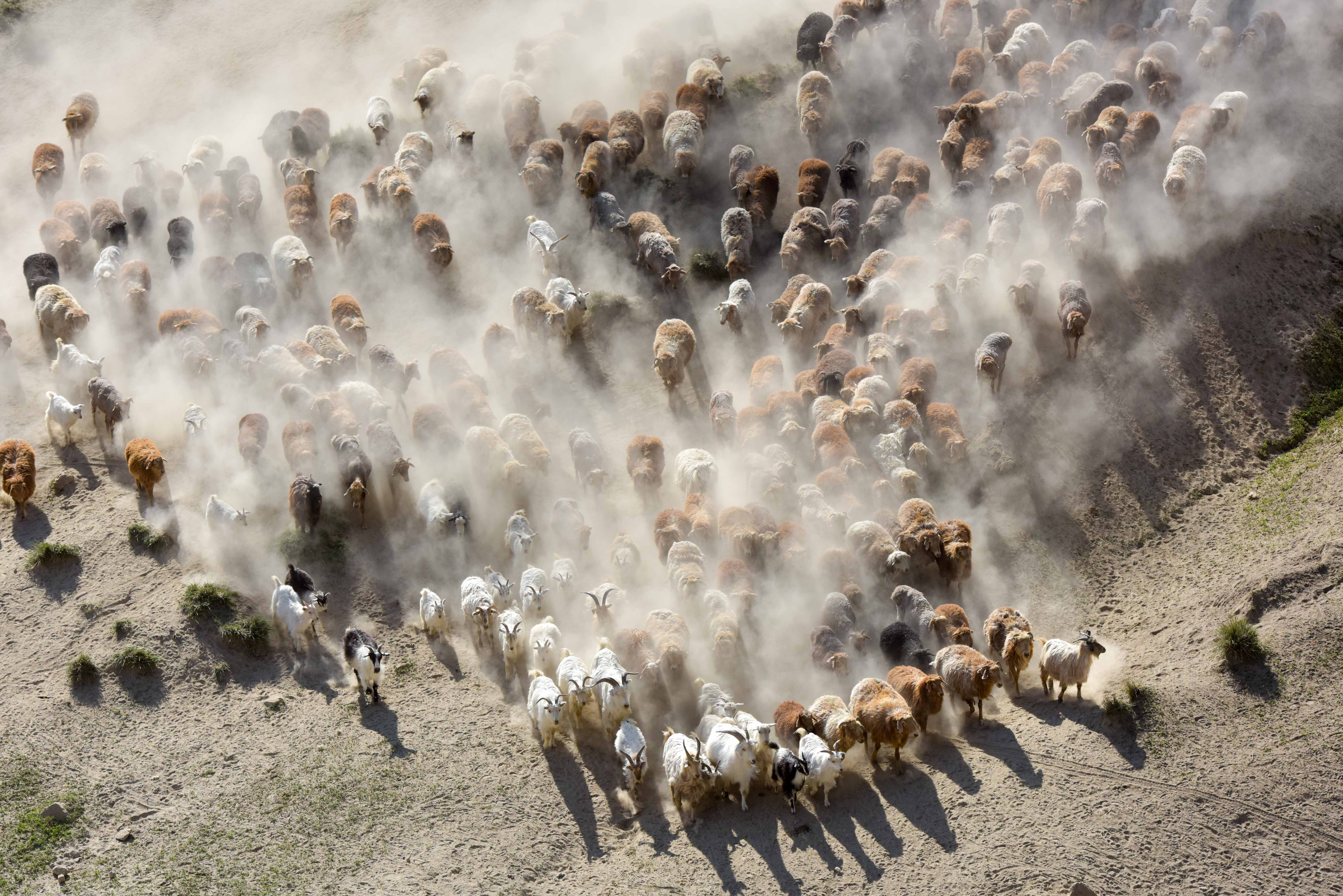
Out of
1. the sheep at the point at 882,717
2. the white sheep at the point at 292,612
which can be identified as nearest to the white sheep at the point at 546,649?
A: the white sheep at the point at 292,612

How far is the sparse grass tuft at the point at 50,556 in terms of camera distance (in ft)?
78.1

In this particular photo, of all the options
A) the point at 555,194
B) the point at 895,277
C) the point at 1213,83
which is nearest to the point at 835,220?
the point at 895,277

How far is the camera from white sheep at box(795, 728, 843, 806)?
18.9 m

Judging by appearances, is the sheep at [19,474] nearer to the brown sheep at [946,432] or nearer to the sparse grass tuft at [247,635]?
the sparse grass tuft at [247,635]

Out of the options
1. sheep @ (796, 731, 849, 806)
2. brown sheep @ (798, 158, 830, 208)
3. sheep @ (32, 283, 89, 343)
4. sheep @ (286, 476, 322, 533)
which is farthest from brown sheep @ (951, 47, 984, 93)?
sheep @ (32, 283, 89, 343)

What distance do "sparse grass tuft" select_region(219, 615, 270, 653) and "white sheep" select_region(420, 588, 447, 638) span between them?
2991mm

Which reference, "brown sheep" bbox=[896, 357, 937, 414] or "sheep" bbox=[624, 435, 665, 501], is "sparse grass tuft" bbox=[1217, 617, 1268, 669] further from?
"sheep" bbox=[624, 435, 665, 501]

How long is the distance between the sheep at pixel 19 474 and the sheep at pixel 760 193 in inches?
741

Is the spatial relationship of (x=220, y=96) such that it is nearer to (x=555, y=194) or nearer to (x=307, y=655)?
(x=555, y=194)

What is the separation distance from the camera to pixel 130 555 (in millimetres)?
24125

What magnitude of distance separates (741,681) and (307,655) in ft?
27.5

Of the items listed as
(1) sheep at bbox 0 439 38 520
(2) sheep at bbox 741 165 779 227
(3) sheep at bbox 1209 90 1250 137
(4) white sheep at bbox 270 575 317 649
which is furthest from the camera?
(2) sheep at bbox 741 165 779 227

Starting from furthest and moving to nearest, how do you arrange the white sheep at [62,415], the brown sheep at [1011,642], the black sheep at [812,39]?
the black sheep at [812,39] → the white sheep at [62,415] → the brown sheep at [1011,642]

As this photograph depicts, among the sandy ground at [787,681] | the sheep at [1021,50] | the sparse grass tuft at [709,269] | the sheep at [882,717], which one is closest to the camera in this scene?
the sandy ground at [787,681]
